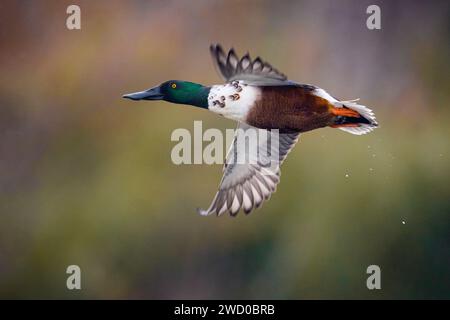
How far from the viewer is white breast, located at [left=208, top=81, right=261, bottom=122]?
2.52 metres

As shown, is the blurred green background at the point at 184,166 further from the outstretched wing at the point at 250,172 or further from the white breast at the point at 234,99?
the white breast at the point at 234,99

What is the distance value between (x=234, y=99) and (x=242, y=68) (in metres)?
0.14

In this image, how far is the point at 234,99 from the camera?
2.54 m

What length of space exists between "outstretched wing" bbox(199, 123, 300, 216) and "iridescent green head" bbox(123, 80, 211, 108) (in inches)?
9.5

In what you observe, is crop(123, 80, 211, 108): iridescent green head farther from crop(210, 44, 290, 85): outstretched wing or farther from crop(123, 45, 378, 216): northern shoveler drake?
crop(210, 44, 290, 85): outstretched wing

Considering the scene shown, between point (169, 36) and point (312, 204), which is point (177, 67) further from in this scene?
point (312, 204)

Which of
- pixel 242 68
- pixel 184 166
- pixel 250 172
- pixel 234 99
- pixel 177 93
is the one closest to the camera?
pixel 242 68

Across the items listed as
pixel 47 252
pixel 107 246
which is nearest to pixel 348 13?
pixel 107 246

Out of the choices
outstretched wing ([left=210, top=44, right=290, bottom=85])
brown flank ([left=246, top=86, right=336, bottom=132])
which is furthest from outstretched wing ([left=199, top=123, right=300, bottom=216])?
outstretched wing ([left=210, top=44, right=290, bottom=85])

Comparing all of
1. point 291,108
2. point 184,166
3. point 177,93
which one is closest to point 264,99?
point 291,108

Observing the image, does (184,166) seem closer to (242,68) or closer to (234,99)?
(234,99)

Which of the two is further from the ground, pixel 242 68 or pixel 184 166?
pixel 242 68

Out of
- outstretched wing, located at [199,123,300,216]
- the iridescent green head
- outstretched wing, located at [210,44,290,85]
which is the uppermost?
outstretched wing, located at [210,44,290,85]

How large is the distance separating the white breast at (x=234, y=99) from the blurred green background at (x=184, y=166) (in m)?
0.65
